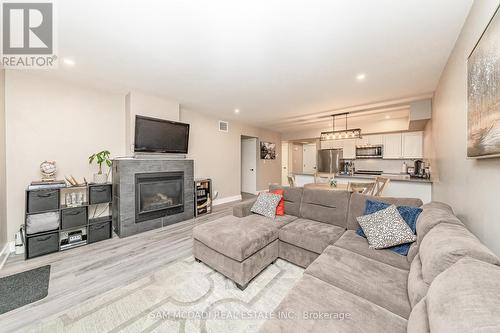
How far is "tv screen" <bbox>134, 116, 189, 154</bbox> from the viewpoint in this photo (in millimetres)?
3314

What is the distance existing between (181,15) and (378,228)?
8.80ft

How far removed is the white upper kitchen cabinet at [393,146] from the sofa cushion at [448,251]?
5.19m

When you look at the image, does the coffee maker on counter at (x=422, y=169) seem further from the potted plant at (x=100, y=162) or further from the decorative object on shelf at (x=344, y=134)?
the potted plant at (x=100, y=162)

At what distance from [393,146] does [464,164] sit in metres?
4.40

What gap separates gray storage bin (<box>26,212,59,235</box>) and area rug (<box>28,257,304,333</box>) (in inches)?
59.8

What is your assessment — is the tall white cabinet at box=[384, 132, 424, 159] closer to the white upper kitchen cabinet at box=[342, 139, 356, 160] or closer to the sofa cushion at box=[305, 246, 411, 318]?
the white upper kitchen cabinet at box=[342, 139, 356, 160]

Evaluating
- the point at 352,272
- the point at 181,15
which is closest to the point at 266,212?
the point at 352,272

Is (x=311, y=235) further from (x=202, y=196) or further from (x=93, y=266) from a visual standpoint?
(x=202, y=196)

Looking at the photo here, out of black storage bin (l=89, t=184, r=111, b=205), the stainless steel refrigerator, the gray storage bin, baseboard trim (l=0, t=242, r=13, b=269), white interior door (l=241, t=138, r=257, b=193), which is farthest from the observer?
white interior door (l=241, t=138, r=257, b=193)

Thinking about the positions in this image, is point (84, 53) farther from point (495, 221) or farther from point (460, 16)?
point (495, 221)

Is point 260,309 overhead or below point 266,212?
below

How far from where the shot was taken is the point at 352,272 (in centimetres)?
136

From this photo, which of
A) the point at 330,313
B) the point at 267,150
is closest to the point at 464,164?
the point at 330,313

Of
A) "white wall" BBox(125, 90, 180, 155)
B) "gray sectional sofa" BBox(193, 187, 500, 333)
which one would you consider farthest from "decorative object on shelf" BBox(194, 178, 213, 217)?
"gray sectional sofa" BBox(193, 187, 500, 333)
